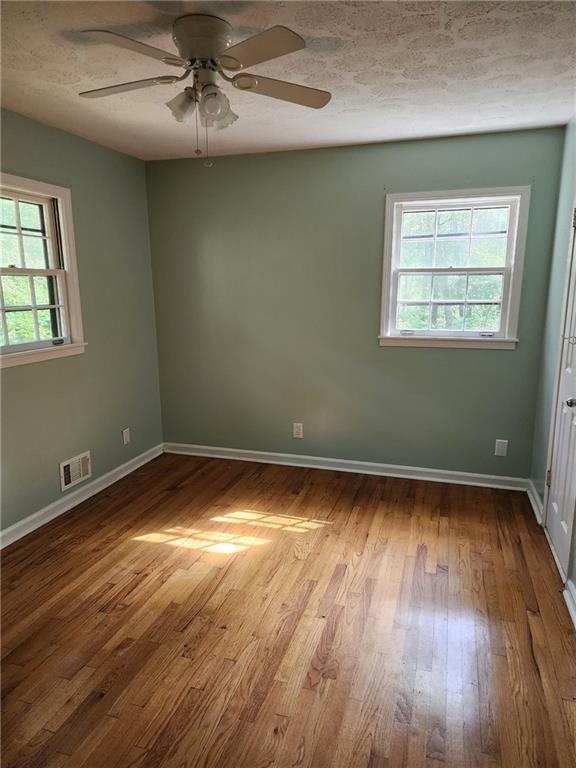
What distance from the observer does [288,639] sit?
2055mm

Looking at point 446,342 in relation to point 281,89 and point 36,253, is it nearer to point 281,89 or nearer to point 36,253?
point 281,89

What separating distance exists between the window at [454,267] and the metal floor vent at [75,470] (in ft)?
8.00

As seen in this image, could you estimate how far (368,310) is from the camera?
3631mm

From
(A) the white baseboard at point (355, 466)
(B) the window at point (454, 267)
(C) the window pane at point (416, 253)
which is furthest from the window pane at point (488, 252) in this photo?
(A) the white baseboard at point (355, 466)

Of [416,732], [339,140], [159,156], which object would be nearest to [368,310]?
[339,140]

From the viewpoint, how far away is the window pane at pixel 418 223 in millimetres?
3439

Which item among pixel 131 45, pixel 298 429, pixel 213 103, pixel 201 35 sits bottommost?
pixel 298 429

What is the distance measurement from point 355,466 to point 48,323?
2.59 meters

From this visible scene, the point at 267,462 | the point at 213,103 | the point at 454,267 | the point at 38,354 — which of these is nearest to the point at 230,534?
the point at 267,462

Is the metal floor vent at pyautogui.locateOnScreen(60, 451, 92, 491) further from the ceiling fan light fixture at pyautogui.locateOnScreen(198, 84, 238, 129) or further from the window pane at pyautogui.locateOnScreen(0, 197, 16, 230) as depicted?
the ceiling fan light fixture at pyautogui.locateOnScreen(198, 84, 238, 129)

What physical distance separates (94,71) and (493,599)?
10.5ft

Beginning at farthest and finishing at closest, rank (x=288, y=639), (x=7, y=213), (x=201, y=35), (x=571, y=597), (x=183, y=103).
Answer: (x=7, y=213) < (x=571, y=597) < (x=288, y=639) < (x=183, y=103) < (x=201, y=35)

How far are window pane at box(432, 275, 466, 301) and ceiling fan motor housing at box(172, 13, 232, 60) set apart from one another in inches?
87.8

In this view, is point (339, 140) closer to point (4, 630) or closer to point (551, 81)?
point (551, 81)
